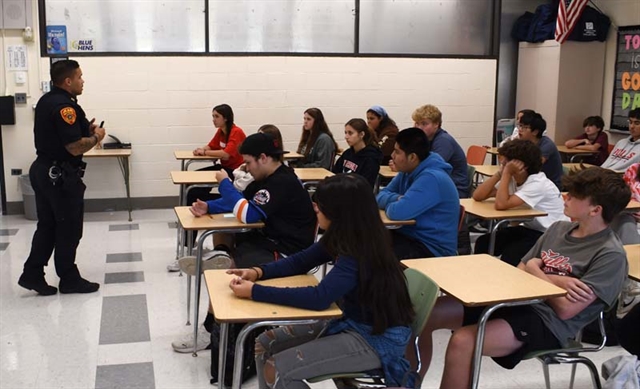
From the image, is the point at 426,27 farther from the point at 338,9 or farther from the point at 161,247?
the point at 161,247

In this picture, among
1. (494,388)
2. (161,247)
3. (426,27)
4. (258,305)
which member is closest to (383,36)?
(426,27)

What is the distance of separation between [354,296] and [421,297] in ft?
0.79

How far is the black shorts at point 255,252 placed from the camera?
3.71 m

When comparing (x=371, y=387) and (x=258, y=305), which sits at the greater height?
(x=258, y=305)

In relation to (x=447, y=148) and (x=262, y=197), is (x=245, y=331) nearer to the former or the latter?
(x=262, y=197)

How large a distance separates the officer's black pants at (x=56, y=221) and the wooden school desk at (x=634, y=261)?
129 inches

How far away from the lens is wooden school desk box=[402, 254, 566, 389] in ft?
8.40

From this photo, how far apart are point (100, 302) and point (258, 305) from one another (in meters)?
2.49

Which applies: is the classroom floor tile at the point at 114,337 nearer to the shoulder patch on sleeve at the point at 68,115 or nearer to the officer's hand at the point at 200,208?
the officer's hand at the point at 200,208

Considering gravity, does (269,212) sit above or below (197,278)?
above

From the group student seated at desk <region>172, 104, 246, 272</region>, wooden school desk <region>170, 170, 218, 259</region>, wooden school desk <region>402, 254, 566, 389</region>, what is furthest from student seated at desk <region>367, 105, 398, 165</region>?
wooden school desk <region>402, 254, 566, 389</region>

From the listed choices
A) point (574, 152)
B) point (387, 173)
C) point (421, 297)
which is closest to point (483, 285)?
point (421, 297)

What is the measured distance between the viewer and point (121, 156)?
7.20 metres

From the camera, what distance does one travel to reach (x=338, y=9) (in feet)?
26.3
